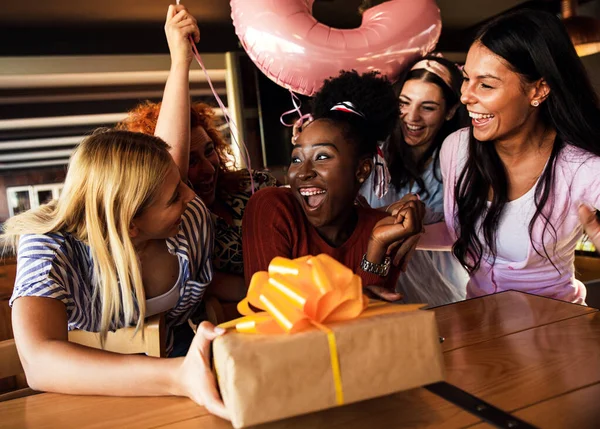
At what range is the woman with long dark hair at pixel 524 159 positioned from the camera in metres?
1.32

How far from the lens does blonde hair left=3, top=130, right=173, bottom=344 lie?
0.99 m

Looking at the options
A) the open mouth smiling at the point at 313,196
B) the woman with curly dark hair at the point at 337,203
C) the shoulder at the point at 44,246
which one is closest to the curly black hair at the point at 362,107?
the woman with curly dark hair at the point at 337,203

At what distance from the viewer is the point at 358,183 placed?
1.26m

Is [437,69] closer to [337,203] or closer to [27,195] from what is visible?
[337,203]

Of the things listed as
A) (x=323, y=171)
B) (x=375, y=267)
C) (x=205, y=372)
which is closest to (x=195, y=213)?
(x=323, y=171)

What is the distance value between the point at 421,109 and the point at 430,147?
0.43 ft

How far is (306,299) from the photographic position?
63 cm

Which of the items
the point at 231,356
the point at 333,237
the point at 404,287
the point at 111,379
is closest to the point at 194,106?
the point at 333,237

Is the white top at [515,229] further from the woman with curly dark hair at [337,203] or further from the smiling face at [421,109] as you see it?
the smiling face at [421,109]

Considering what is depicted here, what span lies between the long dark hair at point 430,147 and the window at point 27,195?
2.90 meters

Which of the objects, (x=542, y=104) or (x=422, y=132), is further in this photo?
(x=422, y=132)

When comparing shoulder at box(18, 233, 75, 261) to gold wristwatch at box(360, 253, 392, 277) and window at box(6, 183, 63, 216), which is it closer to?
gold wristwatch at box(360, 253, 392, 277)

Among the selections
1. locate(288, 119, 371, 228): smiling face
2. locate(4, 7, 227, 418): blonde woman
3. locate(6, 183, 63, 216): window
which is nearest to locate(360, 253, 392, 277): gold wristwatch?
locate(288, 119, 371, 228): smiling face

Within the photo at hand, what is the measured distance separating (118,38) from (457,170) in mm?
3226
